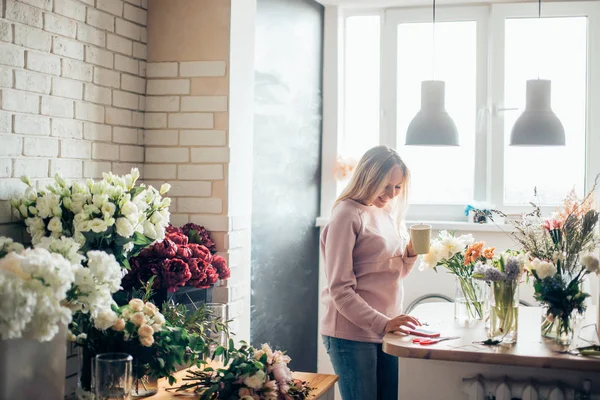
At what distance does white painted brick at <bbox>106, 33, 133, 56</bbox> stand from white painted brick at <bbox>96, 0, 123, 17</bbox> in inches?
3.8

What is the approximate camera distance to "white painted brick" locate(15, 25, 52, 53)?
7.68ft

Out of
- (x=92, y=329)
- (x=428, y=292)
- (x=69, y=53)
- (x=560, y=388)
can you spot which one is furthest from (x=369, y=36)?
(x=92, y=329)

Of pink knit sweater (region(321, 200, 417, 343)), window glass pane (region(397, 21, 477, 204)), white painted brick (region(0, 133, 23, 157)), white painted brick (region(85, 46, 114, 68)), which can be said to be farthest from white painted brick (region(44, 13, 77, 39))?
window glass pane (region(397, 21, 477, 204))

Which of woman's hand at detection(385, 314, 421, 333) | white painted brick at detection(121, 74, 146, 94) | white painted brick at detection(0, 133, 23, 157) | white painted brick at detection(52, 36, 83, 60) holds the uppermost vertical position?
white painted brick at detection(52, 36, 83, 60)

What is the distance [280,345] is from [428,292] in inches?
41.3

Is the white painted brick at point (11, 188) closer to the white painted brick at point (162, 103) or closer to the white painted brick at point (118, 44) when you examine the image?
the white painted brick at point (118, 44)

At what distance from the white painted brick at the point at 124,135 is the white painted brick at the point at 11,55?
0.62 meters

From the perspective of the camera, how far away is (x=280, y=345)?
152 inches

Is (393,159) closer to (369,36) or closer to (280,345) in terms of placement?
(280,345)

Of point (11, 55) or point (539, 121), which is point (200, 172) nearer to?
point (11, 55)

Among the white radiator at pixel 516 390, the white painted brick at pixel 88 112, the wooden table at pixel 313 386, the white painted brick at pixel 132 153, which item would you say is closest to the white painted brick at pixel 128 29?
the white painted brick at pixel 88 112

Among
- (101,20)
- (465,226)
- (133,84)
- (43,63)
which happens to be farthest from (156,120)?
(465,226)

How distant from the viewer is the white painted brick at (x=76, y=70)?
8.47 feet

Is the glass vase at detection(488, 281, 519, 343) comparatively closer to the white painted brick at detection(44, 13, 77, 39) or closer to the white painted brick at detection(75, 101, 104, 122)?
the white painted brick at detection(75, 101, 104, 122)
